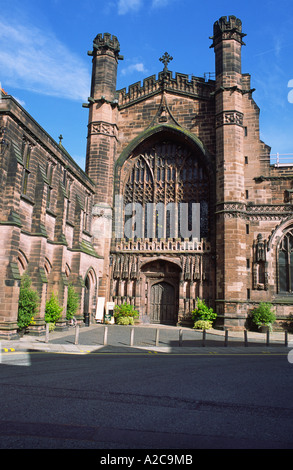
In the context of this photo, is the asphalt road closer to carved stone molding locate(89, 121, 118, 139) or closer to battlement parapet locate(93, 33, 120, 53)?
carved stone molding locate(89, 121, 118, 139)

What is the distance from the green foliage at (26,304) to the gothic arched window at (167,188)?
12171mm

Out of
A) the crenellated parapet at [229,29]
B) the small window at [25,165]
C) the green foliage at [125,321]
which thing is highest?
the crenellated parapet at [229,29]

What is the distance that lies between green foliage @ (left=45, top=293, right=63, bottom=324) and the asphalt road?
7.06 m

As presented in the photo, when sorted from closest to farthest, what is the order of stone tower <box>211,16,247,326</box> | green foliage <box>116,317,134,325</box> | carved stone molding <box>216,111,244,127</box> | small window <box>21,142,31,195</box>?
1. small window <box>21,142,31,195</box>
2. stone tower <box>211,16,247,326</box>
3. green foliage <box>116,317,134,325</box>
4. carved stone molding <box>216,111,244,127</box>

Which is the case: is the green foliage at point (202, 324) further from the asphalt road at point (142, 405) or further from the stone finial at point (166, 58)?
the stone finial at point (166, 58)

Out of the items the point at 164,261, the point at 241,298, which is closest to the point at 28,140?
the point at 164,261

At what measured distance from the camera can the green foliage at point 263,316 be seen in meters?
21.0

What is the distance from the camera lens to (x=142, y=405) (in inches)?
226

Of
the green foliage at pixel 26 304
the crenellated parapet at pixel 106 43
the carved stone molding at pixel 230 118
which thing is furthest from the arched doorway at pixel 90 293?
the crenellated parapet at pixel 106 43

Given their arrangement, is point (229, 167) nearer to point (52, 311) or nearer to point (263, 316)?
point (263, 316)

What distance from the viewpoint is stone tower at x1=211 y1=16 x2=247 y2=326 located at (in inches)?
864

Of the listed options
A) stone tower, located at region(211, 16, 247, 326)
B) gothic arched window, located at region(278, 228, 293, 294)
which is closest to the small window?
stone tower, located at region(211, 16, 247, 326)
